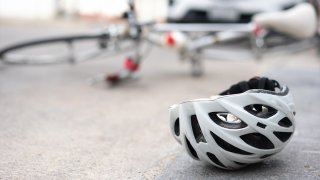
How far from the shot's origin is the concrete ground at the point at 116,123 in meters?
3.69

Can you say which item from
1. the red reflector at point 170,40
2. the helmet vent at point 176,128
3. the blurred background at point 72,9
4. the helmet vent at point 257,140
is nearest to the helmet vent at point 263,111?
the helmet vent at point 257,140

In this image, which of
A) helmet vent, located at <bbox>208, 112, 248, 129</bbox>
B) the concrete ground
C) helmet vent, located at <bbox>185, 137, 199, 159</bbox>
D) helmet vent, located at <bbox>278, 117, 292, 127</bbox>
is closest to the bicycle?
the concrete ground

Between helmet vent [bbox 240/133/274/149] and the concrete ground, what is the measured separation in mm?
209

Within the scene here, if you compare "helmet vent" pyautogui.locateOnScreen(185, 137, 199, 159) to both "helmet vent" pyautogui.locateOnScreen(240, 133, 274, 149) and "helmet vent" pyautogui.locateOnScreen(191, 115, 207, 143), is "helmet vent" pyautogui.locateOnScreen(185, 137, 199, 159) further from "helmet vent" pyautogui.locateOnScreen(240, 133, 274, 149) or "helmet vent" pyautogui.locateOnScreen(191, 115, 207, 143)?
"helmet vent" pyautogui.locateOnScreen(240, 133, 274, 149)

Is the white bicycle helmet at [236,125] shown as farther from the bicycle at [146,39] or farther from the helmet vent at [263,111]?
the bicycle at [146,39]

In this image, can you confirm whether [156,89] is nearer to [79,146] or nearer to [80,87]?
[80,87]

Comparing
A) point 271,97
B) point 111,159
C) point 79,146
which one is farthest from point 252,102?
point 79,146

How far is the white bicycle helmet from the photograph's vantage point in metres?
3.39

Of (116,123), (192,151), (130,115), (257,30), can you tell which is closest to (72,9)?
(257,30)

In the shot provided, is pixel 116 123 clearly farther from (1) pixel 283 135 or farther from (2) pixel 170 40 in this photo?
(2) pixel 170 40

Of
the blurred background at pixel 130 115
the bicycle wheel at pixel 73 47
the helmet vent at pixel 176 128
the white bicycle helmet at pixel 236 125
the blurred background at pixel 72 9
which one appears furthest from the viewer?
the blurred background at pixel 72 9

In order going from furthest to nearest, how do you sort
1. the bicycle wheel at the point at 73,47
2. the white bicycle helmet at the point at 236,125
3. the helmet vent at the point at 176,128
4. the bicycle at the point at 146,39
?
the bicycle wheel at the point at 73,47 → the bicycle at the point at 146,39 → the helmet vent at the point at 176,128 → the white bicycle helmet at the point at 236,125

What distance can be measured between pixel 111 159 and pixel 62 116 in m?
1.48

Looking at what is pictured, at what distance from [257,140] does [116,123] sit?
1966 millimetres
